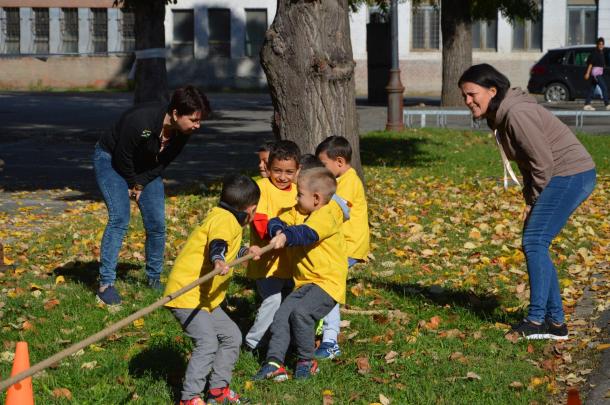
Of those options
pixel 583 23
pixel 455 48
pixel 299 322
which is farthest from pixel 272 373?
pixel 583 23

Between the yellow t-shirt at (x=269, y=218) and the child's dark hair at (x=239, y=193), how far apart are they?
3.07 feet

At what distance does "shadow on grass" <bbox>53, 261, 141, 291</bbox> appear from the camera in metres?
9.09

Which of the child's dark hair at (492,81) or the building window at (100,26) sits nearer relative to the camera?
the child's dark hair at (492,81)

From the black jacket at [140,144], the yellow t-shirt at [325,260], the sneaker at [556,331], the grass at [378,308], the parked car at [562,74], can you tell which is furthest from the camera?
the parked car at [562,74]

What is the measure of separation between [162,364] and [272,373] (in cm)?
Result: 75

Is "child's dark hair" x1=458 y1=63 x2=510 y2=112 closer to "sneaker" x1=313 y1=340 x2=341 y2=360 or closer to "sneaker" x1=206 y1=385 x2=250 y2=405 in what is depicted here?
"sneaker" x1=313 y1=340 x2=341 y2=360

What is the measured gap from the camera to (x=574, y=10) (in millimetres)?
47938

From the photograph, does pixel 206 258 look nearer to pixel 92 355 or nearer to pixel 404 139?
pixel 92 355

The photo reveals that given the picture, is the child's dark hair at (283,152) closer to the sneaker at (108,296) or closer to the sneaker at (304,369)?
the sneaker at (304,369)

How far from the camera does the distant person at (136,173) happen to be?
768 cm

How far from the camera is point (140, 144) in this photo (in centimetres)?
779

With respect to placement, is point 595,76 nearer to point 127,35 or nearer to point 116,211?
point 116,211

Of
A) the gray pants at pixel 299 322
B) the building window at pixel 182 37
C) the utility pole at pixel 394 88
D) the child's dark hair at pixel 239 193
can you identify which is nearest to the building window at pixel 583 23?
the building window at pixel 182 37

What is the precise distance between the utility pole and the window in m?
Result: 28.7
